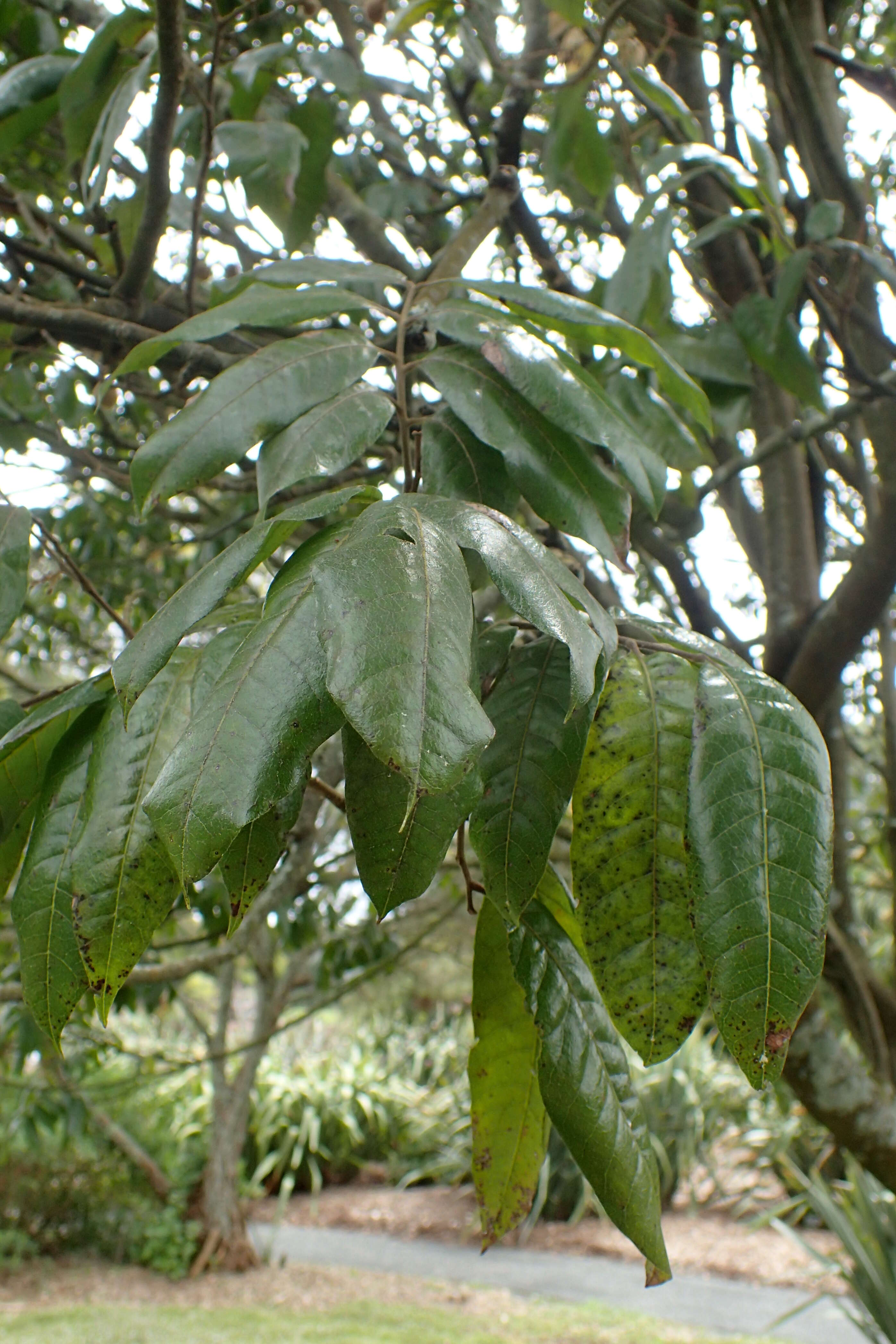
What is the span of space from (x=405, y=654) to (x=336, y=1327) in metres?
5.22

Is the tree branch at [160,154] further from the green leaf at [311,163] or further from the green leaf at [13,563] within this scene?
the green leaf at [13,563]

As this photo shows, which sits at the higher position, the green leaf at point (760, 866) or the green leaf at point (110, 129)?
the green leaf at point (110, 129)

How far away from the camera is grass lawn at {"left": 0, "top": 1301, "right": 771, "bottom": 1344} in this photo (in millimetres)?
4316

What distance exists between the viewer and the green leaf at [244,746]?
40cm

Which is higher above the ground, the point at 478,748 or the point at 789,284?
the point at 789,284

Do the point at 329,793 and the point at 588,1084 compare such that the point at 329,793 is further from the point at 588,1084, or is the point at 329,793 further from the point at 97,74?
the point at 97,74

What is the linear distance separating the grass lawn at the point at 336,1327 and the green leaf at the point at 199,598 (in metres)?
4.71

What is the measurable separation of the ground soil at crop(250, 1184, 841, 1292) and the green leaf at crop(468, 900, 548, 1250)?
561 cm

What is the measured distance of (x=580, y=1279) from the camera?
587 cm

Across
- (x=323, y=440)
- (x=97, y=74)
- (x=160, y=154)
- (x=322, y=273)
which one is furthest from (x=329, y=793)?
(x=97, y=74)

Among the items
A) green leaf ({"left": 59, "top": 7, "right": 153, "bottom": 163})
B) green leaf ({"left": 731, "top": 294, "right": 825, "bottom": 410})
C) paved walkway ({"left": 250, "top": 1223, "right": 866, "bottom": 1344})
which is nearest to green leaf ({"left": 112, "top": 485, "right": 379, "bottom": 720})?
green leaf ({"left": 59, "top": 7, "right": 153, "bottom": 163})

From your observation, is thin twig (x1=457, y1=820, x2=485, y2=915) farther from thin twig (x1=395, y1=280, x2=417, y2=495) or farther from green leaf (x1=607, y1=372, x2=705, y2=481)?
green leaf (x1=607, y1=372, x2=705, y2=481)

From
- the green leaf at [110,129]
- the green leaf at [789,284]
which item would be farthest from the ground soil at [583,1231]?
the green leaf at [110,129]

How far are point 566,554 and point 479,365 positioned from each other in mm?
305
